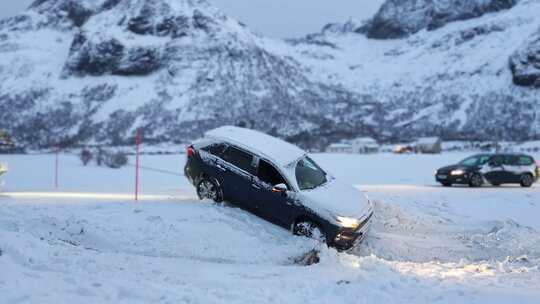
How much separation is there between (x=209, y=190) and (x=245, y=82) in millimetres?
144385

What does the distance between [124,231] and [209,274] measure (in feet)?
8.21

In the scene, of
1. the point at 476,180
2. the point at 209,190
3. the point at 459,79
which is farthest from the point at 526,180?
the point at 459,79

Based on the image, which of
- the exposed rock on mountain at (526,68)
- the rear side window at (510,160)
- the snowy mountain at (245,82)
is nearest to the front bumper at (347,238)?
the rear side window at (510,160)

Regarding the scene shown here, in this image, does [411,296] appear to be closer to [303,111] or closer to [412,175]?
[412,175]

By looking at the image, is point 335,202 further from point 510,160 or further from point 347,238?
point 510,160

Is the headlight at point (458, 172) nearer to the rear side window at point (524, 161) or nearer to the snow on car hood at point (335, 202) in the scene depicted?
the rear side window at point (524, 161)

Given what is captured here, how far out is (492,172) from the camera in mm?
21312

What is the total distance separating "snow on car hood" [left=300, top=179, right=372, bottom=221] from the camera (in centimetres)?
1007

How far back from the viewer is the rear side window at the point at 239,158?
1105cm

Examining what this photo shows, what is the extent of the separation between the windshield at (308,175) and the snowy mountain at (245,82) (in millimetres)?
101617

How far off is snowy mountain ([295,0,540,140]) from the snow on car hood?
115 m

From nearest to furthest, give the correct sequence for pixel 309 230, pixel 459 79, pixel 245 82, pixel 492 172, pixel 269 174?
pixel 309 230 < pixel 269 174 < pixel 492 172 < pixel 459 79 < pixel 245 82

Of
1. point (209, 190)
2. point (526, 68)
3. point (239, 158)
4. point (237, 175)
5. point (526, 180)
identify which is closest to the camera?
point (237, 175)

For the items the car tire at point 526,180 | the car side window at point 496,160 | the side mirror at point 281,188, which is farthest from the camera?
the car tire at point 526,180
